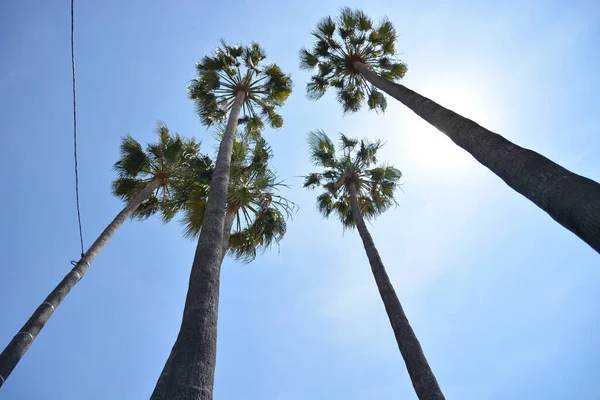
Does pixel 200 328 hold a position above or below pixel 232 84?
below

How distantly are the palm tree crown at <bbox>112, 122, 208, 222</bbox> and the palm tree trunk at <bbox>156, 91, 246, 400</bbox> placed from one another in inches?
370

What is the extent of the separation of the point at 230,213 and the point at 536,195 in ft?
32.0

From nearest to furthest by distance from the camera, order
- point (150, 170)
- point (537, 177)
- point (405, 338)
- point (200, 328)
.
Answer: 1. point (537, 177)
2. point (200, 328)
3. point (405, 338)
4. point (150, 170)

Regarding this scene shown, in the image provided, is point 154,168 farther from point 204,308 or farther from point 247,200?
point 204,308

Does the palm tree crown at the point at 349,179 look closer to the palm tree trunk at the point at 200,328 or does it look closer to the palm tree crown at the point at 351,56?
the palm tree crown at the point at 351,56

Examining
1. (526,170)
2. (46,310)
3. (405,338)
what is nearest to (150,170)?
(46,310)

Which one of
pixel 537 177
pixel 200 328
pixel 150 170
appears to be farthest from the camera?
pixel 150 170

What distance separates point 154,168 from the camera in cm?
1436

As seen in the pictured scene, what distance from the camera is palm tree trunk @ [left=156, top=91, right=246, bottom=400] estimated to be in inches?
105

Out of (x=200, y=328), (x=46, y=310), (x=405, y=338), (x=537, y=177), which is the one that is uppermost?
(x=46, y=310)

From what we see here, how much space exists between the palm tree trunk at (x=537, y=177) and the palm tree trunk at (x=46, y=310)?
26.8ft

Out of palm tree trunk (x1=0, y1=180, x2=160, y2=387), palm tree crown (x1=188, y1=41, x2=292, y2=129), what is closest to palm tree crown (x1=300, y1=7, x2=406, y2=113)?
palm tree crown (x1=188, y1=41, x2=292, y2=129)

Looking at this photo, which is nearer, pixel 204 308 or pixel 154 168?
pixel 204 308

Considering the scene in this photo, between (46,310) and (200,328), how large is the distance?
6574 millimetres
